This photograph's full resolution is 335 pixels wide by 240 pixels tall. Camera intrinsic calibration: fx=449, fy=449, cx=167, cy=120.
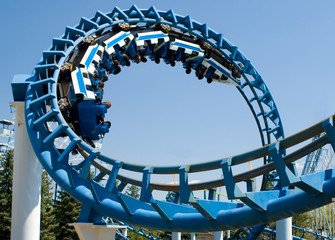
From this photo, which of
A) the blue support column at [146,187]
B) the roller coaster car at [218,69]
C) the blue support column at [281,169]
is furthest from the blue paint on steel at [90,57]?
the blue support column at [281,169]

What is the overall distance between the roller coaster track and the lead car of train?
0.31 metres

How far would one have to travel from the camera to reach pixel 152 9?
39.4 feet

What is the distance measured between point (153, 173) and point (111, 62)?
5685 mm

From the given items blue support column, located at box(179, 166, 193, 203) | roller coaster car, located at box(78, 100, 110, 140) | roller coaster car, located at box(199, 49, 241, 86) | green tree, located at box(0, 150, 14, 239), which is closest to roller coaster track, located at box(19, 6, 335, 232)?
blue support column, located at box(179, 166, 193, 203)

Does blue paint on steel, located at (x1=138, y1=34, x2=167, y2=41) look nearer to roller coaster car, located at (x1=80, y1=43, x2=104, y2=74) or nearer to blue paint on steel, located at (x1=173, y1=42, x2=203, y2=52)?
blue paint on steel, located at (x1=173, y1=42, x2=203, y2=52)

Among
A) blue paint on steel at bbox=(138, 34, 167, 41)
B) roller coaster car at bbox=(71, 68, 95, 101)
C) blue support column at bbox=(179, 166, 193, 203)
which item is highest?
blue paint on steel at bbox=(138, 34, 167, 41)

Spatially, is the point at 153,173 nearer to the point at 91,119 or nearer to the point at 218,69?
the point at 91,119

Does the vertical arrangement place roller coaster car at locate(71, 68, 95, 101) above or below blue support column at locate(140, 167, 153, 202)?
above

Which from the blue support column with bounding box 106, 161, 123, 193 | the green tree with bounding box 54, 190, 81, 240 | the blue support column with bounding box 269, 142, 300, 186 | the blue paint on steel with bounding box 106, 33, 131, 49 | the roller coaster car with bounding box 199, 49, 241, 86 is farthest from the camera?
the green tree with bounding box 54, 190, 81, 240

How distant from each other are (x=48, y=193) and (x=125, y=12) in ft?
57.8

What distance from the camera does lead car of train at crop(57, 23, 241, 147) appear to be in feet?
31.3

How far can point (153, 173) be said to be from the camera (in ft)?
20.2

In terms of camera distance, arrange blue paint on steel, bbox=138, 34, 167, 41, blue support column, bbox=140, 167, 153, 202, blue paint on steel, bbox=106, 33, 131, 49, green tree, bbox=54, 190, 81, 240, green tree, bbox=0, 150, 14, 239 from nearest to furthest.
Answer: blue support column, bbox=140, 167, 153, 202 < blue paint on steel, bbox=106, 33, 131, 49 < blue paint on steel, bbox=138, 34, 167, 41 < green tree, bbox=0, 150, 14, 239 < green tree, bbox=54, 190, 81, 240

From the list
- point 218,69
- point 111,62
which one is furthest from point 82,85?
point 218,69
